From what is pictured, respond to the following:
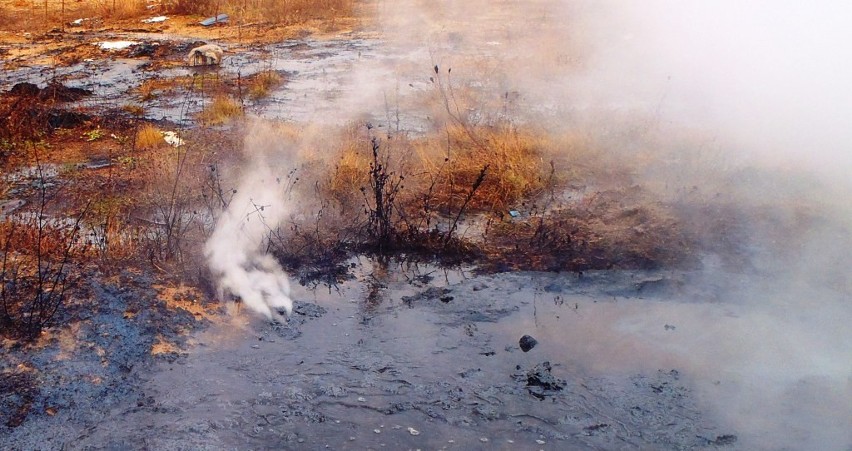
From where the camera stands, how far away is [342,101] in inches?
355

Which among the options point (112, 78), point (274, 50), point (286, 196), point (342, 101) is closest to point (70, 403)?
point (286, 196)

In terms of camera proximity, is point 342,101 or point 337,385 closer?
point 337,385

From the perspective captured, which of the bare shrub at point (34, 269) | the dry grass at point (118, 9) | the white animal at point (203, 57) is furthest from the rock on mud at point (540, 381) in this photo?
the dry grass at point (118, 9)

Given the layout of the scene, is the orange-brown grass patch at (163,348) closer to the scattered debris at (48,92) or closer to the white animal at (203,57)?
the scattered debris at (48,92)

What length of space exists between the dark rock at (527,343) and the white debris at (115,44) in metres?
11.2

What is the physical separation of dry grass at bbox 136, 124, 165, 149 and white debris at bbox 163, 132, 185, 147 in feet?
0.22

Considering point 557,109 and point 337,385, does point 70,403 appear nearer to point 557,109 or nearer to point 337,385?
point 337,385

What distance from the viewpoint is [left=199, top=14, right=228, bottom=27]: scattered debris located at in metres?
14.4

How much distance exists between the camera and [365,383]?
148 inches

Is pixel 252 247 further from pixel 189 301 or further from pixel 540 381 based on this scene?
pixel 540 381

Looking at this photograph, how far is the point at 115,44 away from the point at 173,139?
6.69 m

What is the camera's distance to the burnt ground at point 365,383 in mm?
3373

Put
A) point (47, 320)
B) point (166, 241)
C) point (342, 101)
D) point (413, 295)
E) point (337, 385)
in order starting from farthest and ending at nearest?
1. point (342, 101)
2. point (166, 241)
3. point (413, 295)
4. point (47, 320)
5. point (337, 385)

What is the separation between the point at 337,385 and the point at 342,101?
19.4 feet
